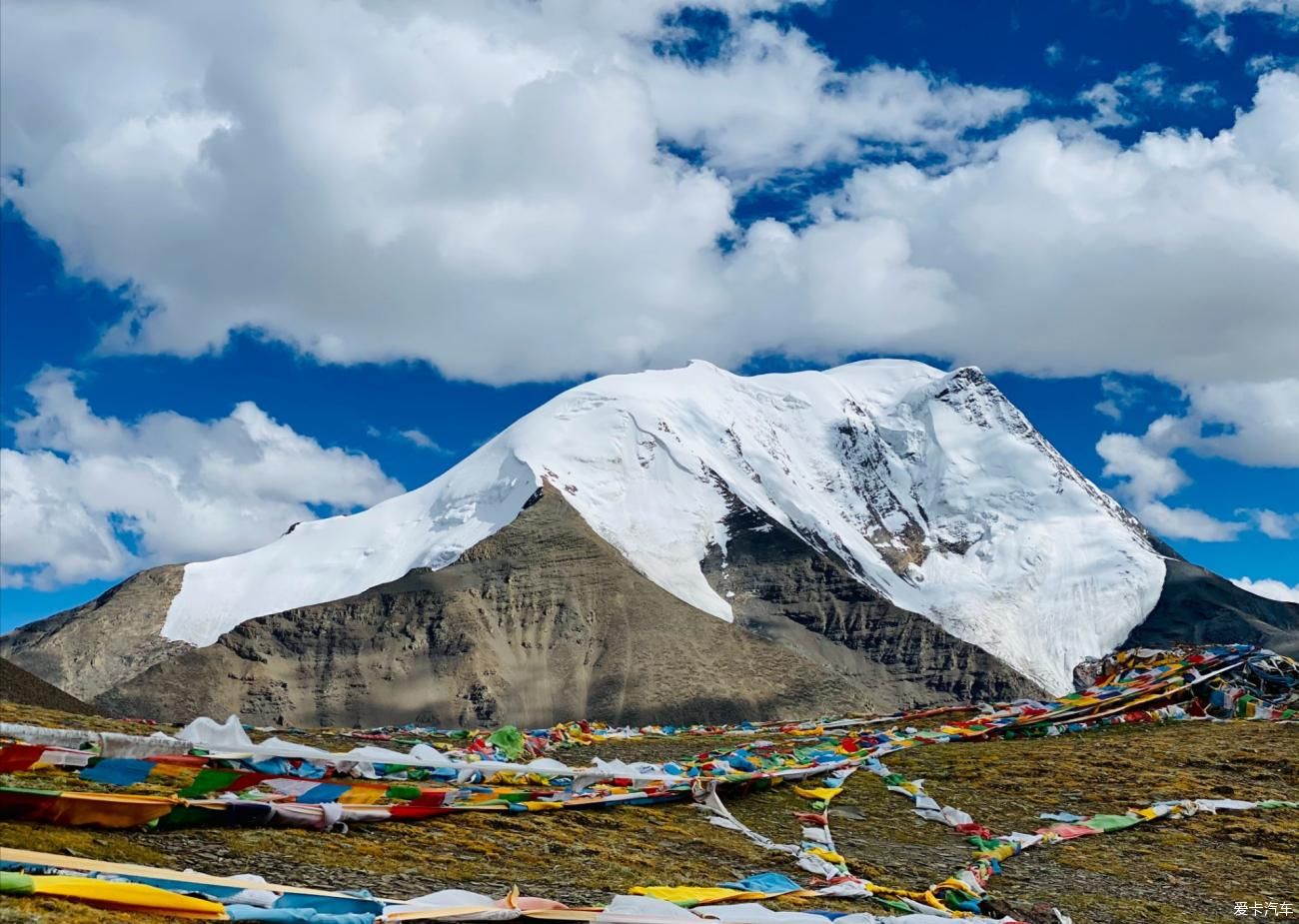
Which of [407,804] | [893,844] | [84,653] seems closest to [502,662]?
[84,653]

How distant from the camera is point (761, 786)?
14117mm

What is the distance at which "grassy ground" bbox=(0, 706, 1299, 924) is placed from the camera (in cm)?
786

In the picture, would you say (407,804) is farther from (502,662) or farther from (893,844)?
(502,662)

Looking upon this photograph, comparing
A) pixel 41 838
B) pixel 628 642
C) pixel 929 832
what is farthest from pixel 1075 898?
pixel 628 642

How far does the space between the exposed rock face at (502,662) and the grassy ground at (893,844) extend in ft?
414

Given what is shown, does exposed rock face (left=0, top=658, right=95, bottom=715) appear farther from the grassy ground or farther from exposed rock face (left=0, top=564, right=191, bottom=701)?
exposed rock face (left=0, top=564, right=191, bottom=701)

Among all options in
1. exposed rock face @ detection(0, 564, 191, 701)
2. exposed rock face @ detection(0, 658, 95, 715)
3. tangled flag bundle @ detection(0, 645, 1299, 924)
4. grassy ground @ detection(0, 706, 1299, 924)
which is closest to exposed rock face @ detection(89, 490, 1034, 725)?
exposed rock face @ detection(0, 564, 191, 701)

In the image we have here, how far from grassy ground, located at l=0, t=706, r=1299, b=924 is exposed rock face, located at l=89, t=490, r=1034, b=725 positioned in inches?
4963

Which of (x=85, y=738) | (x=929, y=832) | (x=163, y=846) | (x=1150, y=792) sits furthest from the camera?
(x=1150, y=792)

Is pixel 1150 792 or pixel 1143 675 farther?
pixel 1143 675

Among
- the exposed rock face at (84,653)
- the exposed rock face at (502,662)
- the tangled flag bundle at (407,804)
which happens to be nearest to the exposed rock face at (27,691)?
the tangled flag bundle at (407,804)

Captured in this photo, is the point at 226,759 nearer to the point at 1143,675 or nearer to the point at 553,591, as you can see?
the point at 1143,675

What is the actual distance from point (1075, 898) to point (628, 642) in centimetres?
15317

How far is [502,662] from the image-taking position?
163500 mm
